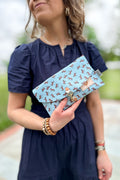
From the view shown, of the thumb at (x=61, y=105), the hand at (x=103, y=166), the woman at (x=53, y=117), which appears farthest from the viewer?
the hand at (x=103, y=166)

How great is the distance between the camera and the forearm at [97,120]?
0.94 m

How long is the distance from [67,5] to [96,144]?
2.53ft

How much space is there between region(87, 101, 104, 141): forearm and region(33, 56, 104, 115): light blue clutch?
0.27 m

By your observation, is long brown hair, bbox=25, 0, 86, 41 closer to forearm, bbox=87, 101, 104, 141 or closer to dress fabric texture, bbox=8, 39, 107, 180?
dress fabric texture, bbox=8, 39, 107, 180

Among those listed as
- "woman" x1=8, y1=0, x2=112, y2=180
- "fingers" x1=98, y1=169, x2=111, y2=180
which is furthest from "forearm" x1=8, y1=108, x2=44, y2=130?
"fingers" x1=98, y1=169, x2=111, y2=180

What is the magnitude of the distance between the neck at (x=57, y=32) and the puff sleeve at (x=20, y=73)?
0.19m

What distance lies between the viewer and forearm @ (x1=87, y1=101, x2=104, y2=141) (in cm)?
94

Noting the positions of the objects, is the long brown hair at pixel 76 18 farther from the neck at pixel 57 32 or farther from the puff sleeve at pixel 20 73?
the puff sleeve at pixel 20 73

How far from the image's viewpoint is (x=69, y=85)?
708 millimetres

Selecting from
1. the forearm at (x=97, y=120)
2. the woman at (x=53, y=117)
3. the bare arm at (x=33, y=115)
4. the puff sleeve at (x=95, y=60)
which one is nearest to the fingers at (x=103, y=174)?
the woman at (x=53, y=117)

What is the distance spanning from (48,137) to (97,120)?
31cm

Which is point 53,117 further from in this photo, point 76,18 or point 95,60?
point 76,18

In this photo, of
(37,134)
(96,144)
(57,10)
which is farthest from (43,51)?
(96,144)

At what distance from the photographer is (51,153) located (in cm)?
81
